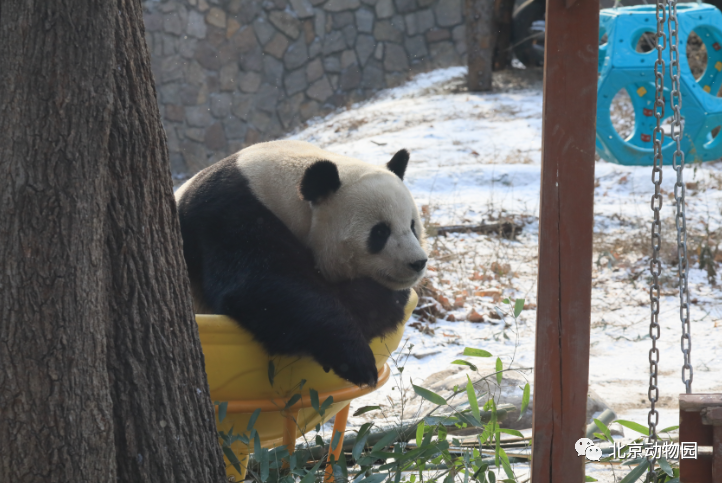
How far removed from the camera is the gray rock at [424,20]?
37.5 ft

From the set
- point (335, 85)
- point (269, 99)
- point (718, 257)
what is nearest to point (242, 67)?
point (269, 99)

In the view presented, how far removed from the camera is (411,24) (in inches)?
449

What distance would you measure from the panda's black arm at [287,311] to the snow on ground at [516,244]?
0.60m

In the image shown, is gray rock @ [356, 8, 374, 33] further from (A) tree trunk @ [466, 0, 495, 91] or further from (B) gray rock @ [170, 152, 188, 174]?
(B) gray rock @ [170, 152, 188, 174]

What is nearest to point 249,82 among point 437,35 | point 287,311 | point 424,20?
point 424,20

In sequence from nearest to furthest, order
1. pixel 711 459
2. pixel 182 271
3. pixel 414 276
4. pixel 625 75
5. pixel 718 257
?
pixel 182 271 → pixel 711 459 → pixel 414 276 → pixel 718 257 → pixel 625 75

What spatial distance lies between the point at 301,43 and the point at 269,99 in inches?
41.5

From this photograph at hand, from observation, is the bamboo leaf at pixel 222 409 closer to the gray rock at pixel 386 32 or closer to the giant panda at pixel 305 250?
the giant panda at pixel 305 250

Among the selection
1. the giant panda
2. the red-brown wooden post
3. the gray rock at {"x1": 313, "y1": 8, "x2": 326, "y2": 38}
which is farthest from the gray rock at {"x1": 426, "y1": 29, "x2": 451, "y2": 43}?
the red-brown wooden post

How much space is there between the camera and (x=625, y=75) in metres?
5.53

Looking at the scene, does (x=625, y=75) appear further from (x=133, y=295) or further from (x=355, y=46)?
(x=355, y=46)

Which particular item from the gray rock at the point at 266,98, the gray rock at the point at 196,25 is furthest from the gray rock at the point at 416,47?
the gray rock at the point at 196,25

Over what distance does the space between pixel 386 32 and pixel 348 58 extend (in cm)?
79

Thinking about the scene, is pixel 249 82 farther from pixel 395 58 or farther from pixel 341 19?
pixel 395 58
